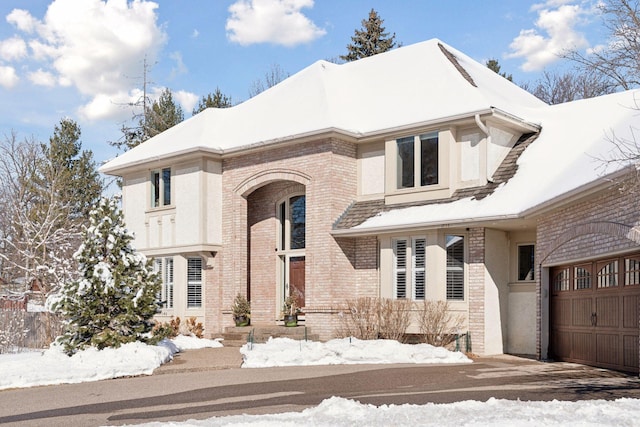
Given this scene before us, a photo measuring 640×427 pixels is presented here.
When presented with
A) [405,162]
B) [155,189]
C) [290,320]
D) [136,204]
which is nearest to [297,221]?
[290,320]

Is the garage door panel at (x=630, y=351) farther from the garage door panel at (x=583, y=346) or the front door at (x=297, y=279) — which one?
the front door at (x=297, y=279)

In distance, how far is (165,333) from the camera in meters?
17.6

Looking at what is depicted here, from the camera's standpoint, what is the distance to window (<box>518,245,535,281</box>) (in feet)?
62.0

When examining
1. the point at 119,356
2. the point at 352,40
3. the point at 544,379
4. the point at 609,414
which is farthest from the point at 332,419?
the point at 352,40

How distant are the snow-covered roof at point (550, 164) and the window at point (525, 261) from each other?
181cm

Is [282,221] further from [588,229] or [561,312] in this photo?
[588,229]

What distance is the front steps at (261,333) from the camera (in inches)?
810

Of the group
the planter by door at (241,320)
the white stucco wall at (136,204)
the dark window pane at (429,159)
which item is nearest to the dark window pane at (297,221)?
the planter by door at (241,320)

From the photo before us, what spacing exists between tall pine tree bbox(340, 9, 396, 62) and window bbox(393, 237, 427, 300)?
24.5m

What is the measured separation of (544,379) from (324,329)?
8.11m

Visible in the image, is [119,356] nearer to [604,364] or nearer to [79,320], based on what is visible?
[79,320]

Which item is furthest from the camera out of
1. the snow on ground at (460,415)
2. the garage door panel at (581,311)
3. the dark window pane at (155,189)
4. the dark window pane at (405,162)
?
the dark window pane at (155,189)

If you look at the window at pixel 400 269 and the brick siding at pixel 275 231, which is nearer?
the window at pixel 400 269

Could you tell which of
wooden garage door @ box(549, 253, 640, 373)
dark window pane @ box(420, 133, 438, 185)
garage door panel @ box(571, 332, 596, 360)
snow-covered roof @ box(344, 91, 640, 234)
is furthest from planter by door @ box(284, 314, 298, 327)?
garage door panel @ box(571, 332, 596, 360)
